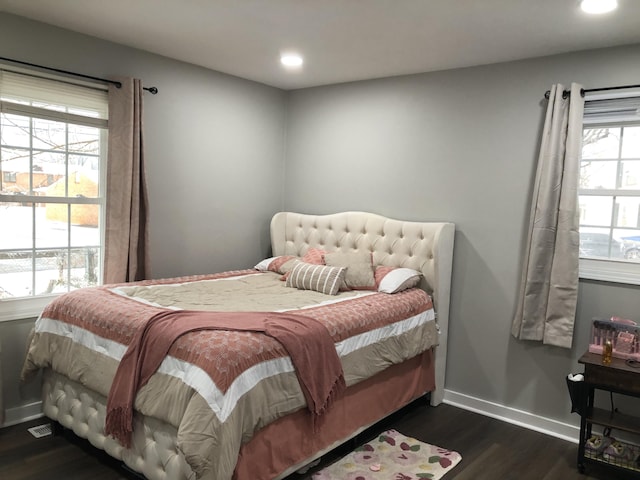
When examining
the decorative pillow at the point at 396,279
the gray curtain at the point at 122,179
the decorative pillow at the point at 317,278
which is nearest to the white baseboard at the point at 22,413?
the gray curtain at the point at 122,179

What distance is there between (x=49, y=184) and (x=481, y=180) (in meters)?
3.06

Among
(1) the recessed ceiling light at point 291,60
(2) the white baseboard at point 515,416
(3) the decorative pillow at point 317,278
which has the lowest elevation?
(2) the white baseboard at point 515,416

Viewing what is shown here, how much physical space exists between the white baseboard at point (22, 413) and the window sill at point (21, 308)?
1.90ft

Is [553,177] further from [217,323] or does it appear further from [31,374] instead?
[31,374]

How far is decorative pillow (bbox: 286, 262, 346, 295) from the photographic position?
3551mm

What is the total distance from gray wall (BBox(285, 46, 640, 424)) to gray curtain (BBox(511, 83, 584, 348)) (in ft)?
0.46

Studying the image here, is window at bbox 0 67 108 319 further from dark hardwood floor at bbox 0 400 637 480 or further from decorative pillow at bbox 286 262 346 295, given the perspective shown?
decorative pillow at bbox 286 262 346 295

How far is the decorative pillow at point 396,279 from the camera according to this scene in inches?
138

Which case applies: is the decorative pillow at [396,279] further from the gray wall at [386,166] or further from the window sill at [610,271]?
the window sill at [610,271]

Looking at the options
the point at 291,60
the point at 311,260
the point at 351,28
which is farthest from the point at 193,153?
the point at 351,28

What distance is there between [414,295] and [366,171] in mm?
1314

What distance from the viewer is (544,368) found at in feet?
11.2

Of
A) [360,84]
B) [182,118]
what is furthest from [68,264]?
[360,84]

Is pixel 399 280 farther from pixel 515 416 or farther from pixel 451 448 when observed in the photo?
pixel 515 416
